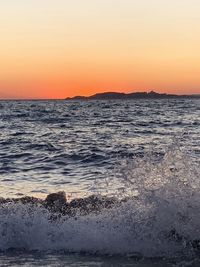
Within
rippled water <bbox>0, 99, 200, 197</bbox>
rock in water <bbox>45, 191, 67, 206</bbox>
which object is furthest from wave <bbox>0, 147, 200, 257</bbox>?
rippled water <bbox>0, 99, 200, 197</bbox>

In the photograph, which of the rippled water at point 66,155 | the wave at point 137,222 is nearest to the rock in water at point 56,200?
the wave at point 137,222

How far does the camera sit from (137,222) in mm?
9125

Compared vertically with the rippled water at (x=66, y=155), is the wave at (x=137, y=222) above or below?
above

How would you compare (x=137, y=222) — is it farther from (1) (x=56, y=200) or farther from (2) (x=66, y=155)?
(2) (x=66, y=155)

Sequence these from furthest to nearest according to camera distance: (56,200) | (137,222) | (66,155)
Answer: (66,155), (56,200), (137,222)

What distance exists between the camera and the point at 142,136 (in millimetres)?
28812

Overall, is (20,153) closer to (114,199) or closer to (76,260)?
(114,199)

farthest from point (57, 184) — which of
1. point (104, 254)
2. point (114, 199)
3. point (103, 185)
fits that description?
point (104, 254)

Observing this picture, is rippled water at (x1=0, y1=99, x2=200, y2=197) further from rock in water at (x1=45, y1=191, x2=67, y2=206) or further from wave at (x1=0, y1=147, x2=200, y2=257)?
wave at (x1=0, y1=147, x2=200, y2=257)

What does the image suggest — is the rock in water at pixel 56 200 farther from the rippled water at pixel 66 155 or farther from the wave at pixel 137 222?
the rippled water at pixel 66 155

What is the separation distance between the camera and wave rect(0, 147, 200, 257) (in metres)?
8.60

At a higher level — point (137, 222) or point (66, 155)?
point (137, 222)

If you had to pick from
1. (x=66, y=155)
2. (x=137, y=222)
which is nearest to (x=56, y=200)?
(x=137, y=222)

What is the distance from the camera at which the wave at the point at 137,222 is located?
860cm
